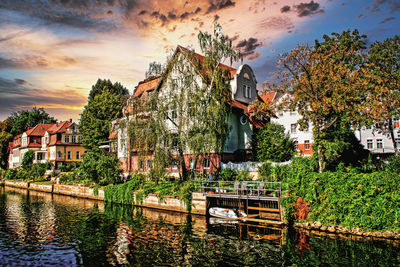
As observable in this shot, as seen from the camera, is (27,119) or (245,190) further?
(27,119)

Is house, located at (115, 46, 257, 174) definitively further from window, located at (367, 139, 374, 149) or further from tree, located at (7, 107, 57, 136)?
tree, located at (7, 107, 57, 136)

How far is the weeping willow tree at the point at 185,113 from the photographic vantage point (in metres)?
28.0

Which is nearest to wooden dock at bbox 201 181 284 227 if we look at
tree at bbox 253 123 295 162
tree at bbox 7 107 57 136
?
tree at bbox 253 123 295 162

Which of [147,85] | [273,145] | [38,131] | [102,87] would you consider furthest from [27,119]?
[273,145]

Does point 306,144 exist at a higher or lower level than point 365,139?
lower

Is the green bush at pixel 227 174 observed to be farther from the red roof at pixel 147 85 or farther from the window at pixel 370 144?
the window at pixel 370 144

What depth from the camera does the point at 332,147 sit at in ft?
86.3

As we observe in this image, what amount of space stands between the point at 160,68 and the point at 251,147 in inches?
556

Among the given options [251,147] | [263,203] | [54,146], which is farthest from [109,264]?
[54,146]

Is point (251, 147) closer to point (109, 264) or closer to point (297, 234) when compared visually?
point (297, 234)

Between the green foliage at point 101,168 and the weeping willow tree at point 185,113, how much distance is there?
32.2ft

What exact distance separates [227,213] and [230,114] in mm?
11631

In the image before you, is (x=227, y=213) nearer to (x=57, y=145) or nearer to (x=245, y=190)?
(x=245, y=190)

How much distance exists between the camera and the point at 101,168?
37.4 meters
